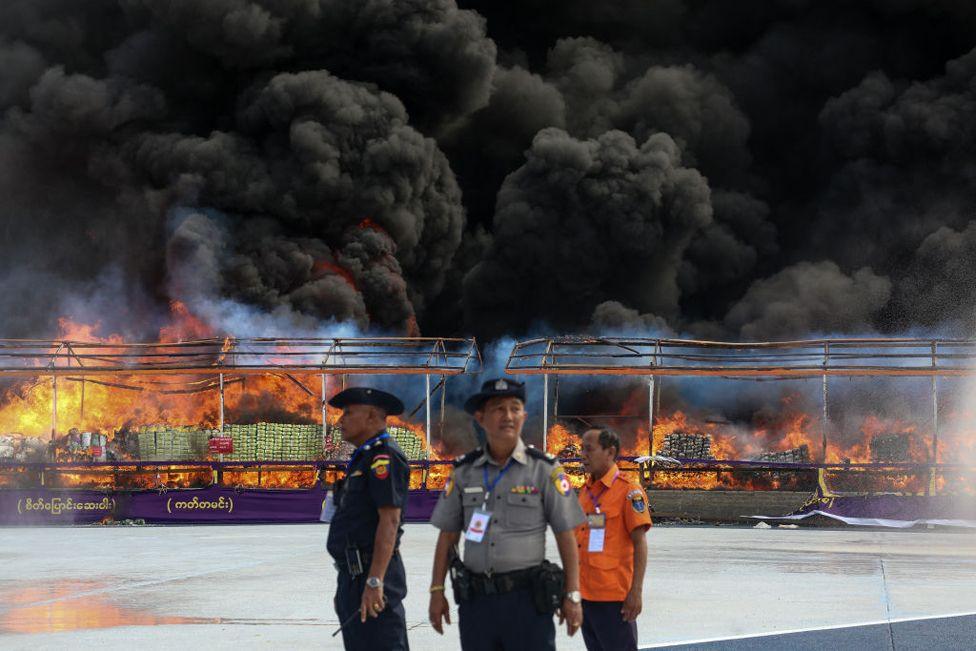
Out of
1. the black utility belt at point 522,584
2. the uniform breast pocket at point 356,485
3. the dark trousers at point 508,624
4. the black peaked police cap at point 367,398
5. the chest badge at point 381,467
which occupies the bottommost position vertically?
the dark trousers at point 508,624

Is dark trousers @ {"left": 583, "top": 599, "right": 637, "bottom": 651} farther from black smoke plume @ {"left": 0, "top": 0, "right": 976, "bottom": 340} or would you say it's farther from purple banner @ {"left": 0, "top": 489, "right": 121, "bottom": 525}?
black smoke plume @ {"left": 0, "top": 0, "right": 976, "bottom": 340}

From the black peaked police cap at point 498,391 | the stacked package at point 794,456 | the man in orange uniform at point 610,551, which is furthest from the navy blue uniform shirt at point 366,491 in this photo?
the stacked package at point 794,456

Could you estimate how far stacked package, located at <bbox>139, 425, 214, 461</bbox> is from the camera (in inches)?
1021

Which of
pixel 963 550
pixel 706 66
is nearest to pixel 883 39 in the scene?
pixel 706 66

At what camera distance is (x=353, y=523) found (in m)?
5.99

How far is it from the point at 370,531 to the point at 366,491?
192 millimetres

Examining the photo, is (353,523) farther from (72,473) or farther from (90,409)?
(90,409)

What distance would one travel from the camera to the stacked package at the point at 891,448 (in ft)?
88.2

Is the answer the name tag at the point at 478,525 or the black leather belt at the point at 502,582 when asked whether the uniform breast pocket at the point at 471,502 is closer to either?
the name tag at the point at 478,525

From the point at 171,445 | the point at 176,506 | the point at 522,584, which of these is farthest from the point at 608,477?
the point at 171,445

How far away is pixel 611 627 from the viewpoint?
21.1 ft

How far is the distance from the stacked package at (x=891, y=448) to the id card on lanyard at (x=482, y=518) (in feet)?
75.7

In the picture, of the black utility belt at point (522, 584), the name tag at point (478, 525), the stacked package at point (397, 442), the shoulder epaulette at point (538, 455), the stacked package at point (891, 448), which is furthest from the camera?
the stacked package at point (891, 448)

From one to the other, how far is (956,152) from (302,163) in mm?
24967
